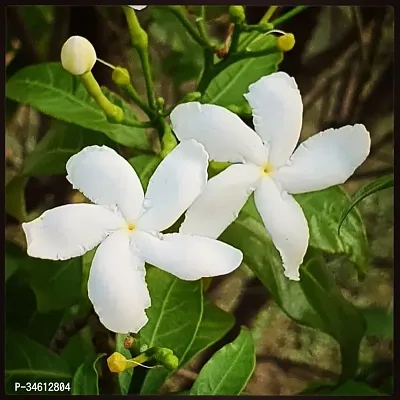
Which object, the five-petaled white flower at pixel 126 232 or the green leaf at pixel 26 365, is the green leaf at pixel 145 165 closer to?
the five-petaled white flower at pixel 126 232

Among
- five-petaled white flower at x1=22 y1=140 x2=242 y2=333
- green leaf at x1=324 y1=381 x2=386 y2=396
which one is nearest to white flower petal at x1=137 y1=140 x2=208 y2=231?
five-petaled white flower at x1=22 y1=140 x2=242 y2=333

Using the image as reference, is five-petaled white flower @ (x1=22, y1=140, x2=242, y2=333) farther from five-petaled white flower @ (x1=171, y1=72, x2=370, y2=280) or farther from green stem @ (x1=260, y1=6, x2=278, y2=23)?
green stem @ (x1=260, y1=6, x2=278, y2=23)

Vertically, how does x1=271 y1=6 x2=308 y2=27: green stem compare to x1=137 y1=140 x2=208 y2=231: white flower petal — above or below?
above

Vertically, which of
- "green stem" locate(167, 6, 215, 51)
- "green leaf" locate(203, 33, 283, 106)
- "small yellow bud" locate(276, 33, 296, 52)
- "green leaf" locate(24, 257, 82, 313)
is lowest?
"green leaf" locate(24, 257, 82, 313)

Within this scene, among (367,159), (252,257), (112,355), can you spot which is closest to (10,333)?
(112,355)

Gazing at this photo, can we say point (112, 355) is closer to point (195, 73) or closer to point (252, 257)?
point (252, 257)
